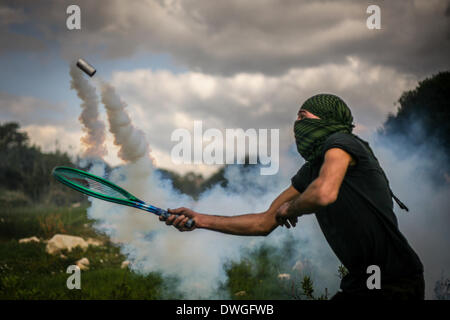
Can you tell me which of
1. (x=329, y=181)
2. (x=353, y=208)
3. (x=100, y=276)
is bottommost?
(x=100, y=276)

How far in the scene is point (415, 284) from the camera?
302 centimetres

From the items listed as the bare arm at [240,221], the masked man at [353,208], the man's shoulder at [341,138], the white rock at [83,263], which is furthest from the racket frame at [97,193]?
the white rock at [83,263]

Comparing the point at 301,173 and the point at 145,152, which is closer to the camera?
the point at 301,173

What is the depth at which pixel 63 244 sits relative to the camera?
41.0 feet

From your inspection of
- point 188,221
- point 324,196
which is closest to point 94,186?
point 188,221

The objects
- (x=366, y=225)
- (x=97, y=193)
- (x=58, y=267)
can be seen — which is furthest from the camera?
(x=58, y=267)

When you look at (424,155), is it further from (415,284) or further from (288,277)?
(415,284)

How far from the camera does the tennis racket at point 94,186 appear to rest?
4410 millimetres

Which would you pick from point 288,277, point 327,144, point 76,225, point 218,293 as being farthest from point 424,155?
point 76,225

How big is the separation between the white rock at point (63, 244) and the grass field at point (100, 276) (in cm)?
20

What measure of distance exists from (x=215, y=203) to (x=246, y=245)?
1389 millimetres

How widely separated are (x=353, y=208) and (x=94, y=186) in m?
2.91

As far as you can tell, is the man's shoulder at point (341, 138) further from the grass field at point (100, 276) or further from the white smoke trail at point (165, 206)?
the white smoke trail at point (165, 206)

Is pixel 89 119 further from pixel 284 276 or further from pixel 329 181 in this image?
pixel 329 181
